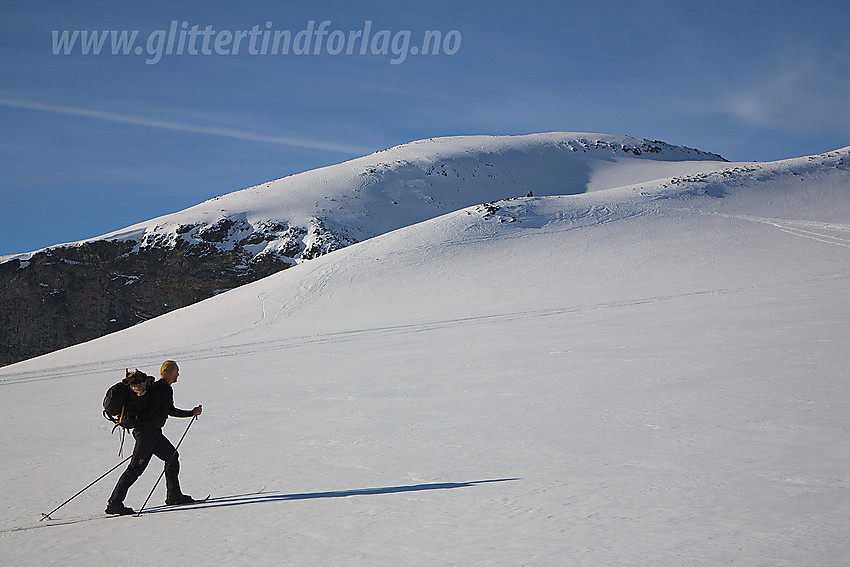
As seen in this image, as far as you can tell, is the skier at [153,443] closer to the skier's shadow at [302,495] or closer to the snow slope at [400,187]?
the skier's shadow at [302,495]

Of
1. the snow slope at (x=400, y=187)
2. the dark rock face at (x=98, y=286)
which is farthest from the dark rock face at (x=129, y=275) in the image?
the snow slope at (x=400, y=187)

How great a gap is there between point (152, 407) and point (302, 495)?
1.73 metres

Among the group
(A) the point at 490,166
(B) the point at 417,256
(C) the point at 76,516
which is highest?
(A) the point at 490,166

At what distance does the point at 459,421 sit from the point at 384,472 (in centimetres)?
225

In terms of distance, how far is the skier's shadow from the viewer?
20.7 ft

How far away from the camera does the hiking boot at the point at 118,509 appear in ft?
20.2

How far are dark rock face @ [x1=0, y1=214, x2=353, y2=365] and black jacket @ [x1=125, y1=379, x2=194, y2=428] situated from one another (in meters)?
47.1

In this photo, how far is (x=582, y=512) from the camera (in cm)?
546

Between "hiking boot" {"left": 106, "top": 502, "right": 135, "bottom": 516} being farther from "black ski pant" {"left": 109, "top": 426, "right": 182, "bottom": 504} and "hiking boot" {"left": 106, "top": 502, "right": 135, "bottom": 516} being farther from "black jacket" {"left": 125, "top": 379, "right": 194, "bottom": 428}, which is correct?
"black jacket" {"left": 125, "top": 379, "right": 194, "bottom": 428}

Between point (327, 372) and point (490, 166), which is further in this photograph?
point (490, 166)

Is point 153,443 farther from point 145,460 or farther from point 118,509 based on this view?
point 118,509

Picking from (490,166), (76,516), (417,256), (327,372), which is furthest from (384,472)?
(490,166)

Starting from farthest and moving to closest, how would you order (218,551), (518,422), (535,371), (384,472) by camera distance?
1. (535,371)
2. (518,422)
3. (384,472)
4. (218,551)

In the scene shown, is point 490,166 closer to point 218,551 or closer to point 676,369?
point 676,369
